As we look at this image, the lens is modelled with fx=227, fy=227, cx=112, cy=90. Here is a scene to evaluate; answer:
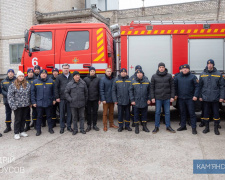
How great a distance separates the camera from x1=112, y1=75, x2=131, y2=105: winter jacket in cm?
599

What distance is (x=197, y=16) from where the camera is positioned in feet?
68.0

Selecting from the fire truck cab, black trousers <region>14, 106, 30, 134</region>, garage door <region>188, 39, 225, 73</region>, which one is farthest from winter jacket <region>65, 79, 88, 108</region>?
garage door <region>188, 39, 225, 73</region>

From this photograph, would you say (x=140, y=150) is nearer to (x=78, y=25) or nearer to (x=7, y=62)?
(x=78, y=25)

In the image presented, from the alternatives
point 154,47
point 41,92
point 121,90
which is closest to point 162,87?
point 121,90

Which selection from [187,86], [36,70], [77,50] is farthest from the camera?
[77,50]

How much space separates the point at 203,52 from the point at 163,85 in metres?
1.86

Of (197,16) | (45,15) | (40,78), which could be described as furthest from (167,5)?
(40,78)

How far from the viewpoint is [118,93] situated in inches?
→ 237

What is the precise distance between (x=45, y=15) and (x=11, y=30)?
105 inches

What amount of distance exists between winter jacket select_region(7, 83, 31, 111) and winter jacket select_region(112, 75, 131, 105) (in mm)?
2229

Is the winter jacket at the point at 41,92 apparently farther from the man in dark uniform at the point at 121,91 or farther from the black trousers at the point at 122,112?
the black trousers at the point at 122,112

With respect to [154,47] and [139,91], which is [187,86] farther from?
[154,47]

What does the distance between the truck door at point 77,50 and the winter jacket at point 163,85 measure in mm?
2061

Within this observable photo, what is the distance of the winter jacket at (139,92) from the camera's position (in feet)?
19.1
